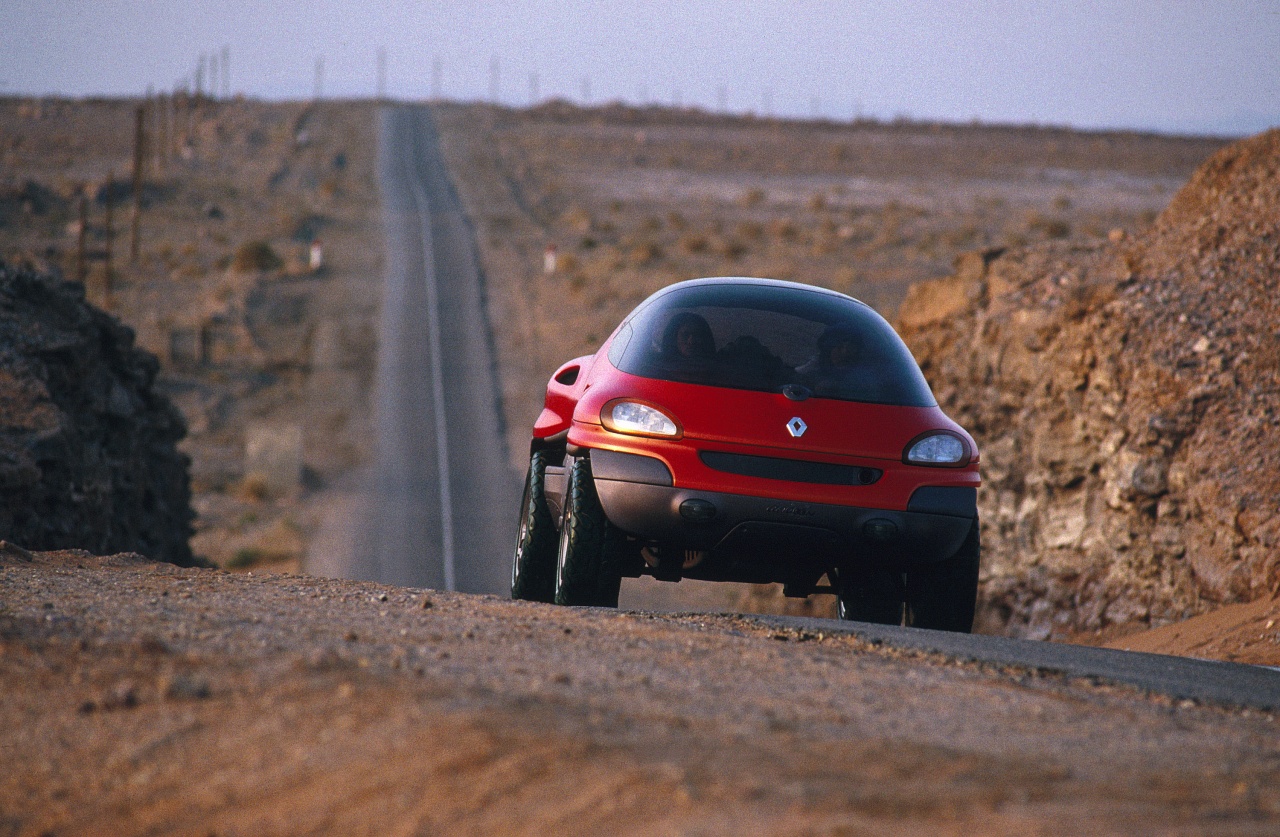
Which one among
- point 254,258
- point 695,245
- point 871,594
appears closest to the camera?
point 871,594

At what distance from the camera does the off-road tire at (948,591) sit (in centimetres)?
744

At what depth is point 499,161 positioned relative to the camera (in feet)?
275

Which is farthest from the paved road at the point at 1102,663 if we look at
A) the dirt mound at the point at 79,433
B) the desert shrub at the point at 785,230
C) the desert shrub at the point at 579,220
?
the desert shrub at the point at 579,220

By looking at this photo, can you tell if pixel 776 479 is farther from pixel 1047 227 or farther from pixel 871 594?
pixel 1047 227

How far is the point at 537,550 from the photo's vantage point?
841cm

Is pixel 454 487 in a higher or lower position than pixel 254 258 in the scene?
lower

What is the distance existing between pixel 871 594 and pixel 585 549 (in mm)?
1855

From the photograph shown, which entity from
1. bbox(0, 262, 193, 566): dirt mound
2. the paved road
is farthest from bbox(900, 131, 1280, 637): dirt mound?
bbox(0, 262, 193, 566): dirt mound

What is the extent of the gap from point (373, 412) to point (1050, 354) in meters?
22.2

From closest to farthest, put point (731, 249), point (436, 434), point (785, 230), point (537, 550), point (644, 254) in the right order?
point (537, 550), point (436, 434), point (644, 254), point (731, 249), point (785, 230)

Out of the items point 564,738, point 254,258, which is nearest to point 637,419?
point 564,738

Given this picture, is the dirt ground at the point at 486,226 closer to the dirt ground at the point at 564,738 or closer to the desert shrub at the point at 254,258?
the desert shrub at the point at 254,258

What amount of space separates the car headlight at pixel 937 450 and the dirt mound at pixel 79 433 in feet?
26.5

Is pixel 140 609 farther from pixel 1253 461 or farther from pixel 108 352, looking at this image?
pixel 108 352
